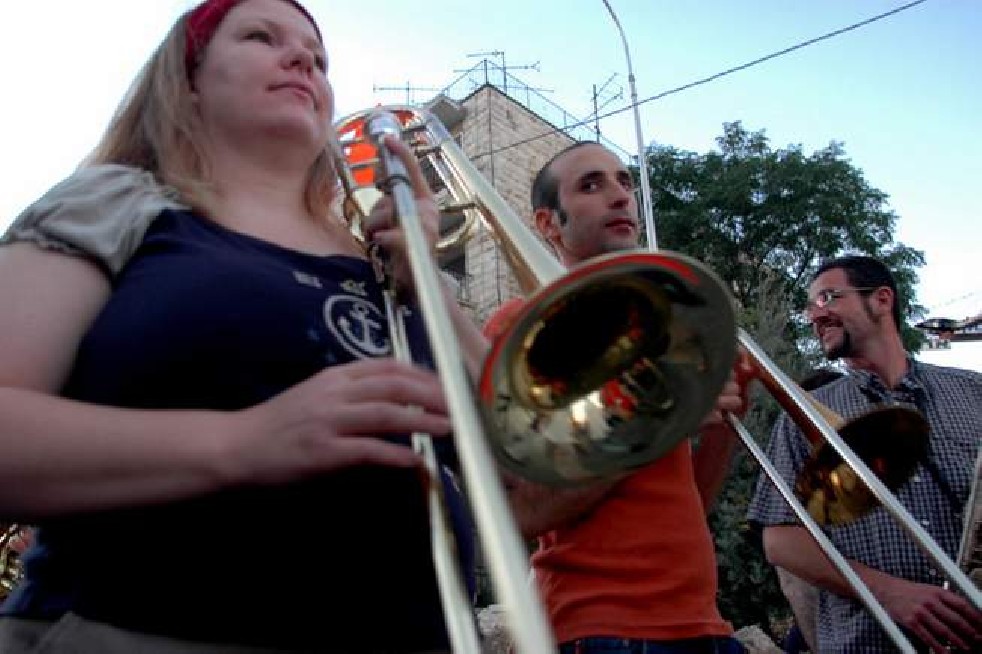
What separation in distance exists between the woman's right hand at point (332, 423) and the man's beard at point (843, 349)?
9.79ft

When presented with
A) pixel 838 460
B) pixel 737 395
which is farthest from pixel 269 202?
pixel 838 460

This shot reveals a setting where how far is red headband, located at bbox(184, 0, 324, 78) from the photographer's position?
1530mm

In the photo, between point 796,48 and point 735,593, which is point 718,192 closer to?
point 796,48

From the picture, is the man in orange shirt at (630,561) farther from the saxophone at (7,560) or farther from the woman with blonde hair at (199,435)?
the saxophone at (7,560)

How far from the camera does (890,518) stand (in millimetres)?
2611

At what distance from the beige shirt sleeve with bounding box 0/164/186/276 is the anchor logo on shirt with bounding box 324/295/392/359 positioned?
0.89 feet

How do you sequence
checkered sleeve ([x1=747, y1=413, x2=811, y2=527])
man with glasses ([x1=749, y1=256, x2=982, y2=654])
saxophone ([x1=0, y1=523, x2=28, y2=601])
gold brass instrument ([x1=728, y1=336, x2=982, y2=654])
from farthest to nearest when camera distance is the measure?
saxophone ([x1=0, y1=523, x2=28, y2=601])
checkered sleeve ([x1=747, y1=413, x2=811, y2=527])
man with glasses ([x1=749, y1=256, x2=982, y2=654])
gold brass instrument ([x1=728, y1=336, x2=982, y2=654])

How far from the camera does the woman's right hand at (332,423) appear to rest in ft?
3.10

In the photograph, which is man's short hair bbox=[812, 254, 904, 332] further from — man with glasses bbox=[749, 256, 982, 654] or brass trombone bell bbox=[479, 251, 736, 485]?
brass trombone bell bbox=[479, 251, 736, 485]

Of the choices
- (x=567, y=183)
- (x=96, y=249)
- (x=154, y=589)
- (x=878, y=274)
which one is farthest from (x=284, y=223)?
(x=878, y=274)

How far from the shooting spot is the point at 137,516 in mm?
1024

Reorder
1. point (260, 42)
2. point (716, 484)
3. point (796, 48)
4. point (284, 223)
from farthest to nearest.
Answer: point (796, 48) → point (716, 484) → point (260, 42) → point (284, 223)

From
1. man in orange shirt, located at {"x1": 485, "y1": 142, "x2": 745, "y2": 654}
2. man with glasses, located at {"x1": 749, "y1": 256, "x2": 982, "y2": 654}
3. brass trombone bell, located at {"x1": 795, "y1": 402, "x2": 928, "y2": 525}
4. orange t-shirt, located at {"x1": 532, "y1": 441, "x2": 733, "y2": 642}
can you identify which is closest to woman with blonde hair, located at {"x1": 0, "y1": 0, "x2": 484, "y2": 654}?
man in orange shirt, located at {"x1": 485, "y1": 142, "x2": 745, "y2": 654}

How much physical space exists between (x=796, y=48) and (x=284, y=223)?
8.88 metres
